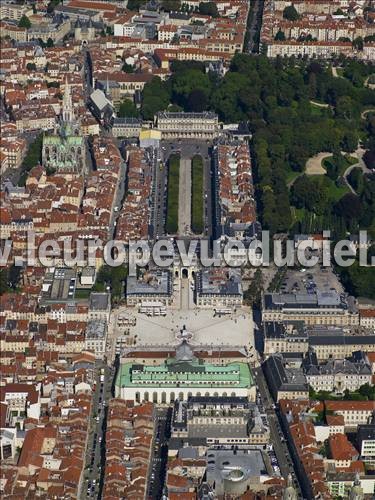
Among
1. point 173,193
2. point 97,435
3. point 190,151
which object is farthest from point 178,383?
point 190,151

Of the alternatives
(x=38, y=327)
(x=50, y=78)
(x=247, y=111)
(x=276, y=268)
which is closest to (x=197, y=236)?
(x=276, y=268)

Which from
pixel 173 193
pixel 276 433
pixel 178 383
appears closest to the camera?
pixel 276 433

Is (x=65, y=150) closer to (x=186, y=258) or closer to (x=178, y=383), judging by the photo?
(x=186, y=258)

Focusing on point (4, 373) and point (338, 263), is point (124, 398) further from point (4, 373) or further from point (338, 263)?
point (338, 263)

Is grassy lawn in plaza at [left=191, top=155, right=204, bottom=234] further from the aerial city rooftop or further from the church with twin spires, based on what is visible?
the church with twin spires

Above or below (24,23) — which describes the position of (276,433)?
below

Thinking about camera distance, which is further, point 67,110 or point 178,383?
point 67,110
